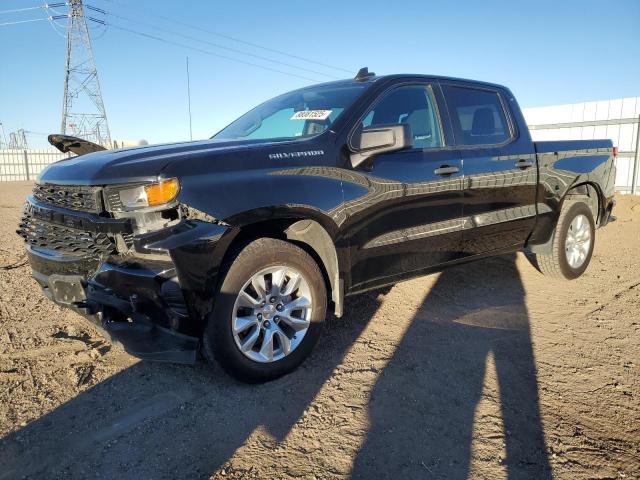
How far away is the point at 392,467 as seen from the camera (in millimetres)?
2168

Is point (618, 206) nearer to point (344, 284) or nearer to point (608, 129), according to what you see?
point (608, 129)

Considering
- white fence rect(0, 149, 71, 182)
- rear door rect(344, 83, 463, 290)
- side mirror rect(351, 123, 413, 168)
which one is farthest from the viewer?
white fence rect(0, 149, 71, 182)

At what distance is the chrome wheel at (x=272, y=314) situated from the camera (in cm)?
281

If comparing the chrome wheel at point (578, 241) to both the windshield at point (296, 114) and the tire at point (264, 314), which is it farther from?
the tire at point (264, 314)

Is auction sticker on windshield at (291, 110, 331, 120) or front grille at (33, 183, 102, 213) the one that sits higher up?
auction sticker on windshield at (291, 110, 331, 120)

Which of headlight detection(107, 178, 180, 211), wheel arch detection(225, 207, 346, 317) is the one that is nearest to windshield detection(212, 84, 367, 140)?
wheel arch detection(225, 207, 346, 317)

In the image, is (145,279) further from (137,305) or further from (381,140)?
(381,140)

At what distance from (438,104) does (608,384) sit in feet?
7.82

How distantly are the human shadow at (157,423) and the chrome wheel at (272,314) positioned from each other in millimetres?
216

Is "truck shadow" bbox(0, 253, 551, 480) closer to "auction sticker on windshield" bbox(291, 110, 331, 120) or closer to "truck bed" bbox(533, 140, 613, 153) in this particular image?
"auction sticker on windshield" bbox(291, 110, 331, 120)

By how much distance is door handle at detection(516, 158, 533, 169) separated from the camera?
172 inches

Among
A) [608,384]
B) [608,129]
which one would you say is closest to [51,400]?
[608,384]

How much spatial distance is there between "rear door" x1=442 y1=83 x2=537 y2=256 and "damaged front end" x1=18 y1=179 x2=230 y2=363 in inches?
90.7

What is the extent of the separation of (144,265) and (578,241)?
15.1ft
